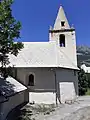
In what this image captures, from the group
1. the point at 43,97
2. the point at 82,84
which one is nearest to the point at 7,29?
the point at 43,97

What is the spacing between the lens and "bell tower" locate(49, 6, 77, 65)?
2961 cm

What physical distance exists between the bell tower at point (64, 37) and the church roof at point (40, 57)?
3110mm

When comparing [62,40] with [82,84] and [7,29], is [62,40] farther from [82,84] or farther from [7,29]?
[7,29]

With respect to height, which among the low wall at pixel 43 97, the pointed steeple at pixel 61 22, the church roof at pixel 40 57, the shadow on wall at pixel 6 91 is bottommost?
the low wall at pixel 43 97

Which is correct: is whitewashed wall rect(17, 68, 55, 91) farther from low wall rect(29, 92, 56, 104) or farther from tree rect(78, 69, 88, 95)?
tree rect(78, 69, 88, 95)

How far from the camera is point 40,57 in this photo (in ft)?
82.0

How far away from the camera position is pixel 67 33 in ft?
99.0

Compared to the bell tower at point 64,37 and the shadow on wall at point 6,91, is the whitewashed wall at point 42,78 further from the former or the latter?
the bell tower at point 64,37

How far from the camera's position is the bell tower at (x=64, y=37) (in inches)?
1166

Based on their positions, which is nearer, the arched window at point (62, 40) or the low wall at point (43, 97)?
the low wall at point (43, 97)

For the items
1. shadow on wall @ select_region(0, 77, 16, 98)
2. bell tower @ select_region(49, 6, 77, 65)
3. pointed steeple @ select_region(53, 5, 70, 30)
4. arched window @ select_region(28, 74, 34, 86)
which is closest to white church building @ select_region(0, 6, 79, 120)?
arched window @ select_region(28, 74, 34, 86)

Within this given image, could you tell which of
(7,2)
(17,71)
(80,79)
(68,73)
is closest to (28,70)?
(17,71)

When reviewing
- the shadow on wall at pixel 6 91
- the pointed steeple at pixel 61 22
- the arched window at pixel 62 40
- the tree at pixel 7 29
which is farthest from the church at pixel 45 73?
the tree at pixel 7 29

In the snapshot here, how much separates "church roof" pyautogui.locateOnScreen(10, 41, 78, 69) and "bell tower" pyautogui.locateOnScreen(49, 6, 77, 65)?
3110 millimetres
